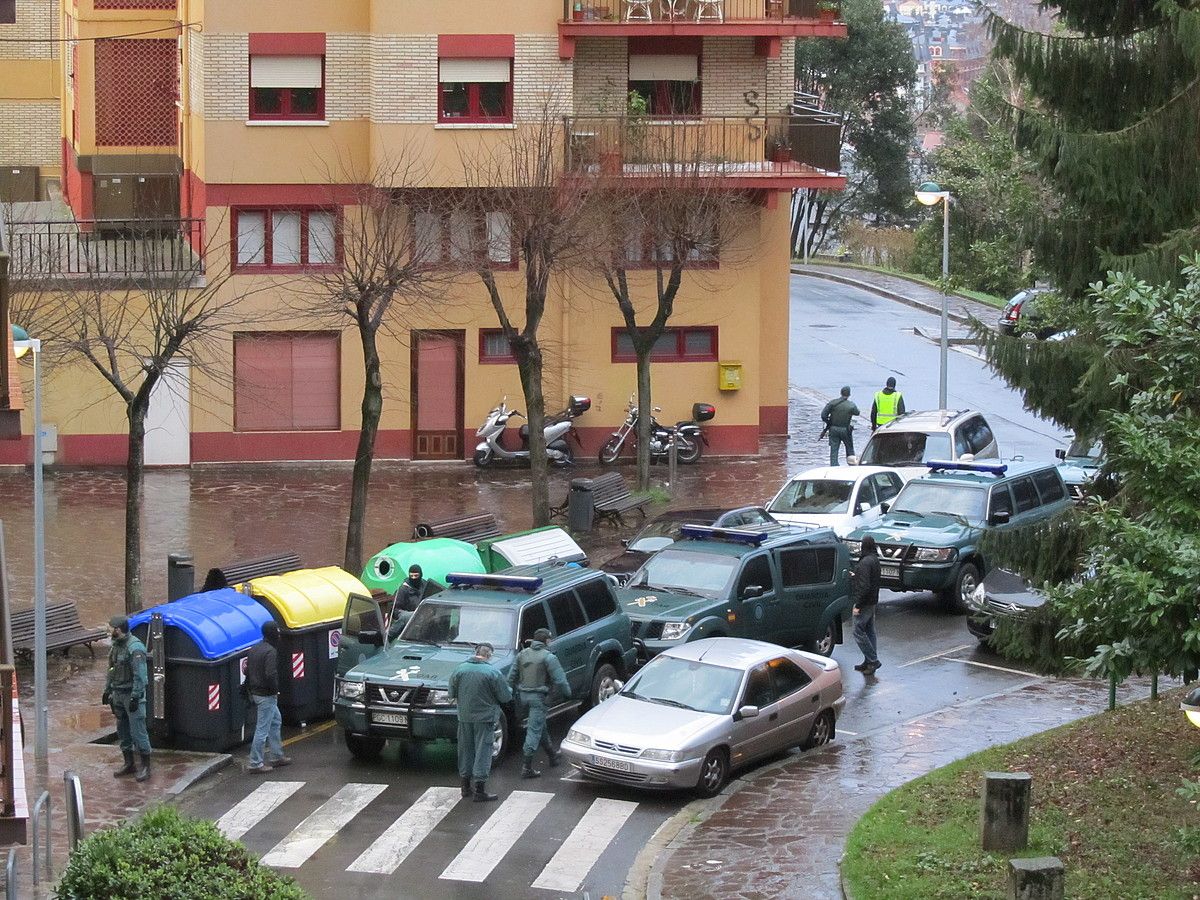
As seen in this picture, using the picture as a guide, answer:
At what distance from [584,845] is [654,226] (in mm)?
17758

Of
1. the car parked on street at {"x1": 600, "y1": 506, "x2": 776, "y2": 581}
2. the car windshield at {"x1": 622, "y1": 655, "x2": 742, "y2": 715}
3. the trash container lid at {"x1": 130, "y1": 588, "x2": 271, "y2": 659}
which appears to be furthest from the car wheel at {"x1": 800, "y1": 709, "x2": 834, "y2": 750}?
the trash container lid at {"x1": 130, "y1": 588, "x2": 271, "y2": 659}

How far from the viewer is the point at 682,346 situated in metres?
35.3

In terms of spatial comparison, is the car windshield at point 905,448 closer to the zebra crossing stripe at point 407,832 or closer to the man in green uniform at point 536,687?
the man in green uniform at point 536,687

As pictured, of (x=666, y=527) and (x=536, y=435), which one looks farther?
(x=536, y=435)

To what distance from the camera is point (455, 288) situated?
34000 millimetres

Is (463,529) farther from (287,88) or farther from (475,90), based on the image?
(287,88)

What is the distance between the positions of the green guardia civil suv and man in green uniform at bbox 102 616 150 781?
10324 mm

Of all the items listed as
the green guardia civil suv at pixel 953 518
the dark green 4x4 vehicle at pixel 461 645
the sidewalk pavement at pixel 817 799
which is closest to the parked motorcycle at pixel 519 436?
the green guardia civil suv at pixel 953 518

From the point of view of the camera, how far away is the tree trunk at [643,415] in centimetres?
3058

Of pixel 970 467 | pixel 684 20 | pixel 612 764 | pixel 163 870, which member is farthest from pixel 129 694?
pixel 684 20

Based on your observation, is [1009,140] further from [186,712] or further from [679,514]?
[186,712]

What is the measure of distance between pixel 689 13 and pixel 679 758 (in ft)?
68.9

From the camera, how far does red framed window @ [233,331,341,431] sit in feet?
112

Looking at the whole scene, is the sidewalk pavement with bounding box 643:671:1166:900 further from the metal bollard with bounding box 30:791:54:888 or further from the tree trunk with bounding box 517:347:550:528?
the tree trunk with bounding box 517:347:550:528
